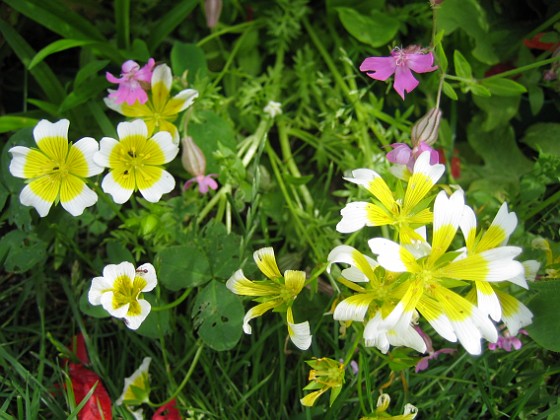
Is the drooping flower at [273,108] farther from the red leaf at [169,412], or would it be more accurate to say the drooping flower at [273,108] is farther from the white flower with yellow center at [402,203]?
the red leaf at [169,412]

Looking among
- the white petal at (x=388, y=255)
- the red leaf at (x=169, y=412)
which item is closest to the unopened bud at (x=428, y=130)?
the white petal at (x=388, y=255)

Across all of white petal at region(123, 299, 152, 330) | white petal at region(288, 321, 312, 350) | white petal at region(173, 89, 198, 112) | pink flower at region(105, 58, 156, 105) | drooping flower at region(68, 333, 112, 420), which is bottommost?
drooping flower at region(68, 333, 112, 420)

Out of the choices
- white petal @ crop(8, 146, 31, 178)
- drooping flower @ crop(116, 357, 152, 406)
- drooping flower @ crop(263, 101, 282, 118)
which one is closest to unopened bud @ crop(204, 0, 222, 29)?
drooping flower @ crop(263, 101, 282, 118)

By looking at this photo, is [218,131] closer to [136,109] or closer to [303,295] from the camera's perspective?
[136,109]

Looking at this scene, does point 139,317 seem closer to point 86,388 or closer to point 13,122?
point 86,388

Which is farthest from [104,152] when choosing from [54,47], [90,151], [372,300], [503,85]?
[503,85]

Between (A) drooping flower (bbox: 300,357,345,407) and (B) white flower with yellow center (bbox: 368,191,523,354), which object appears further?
(A) drooping flower (bbox: 300,357,345,407)

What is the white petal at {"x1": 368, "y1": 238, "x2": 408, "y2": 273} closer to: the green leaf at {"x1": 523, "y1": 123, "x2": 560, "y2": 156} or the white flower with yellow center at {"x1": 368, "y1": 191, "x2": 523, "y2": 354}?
the white flower with yellow center at {"x1": 368, "y1": 191, "x2": 523, "y2": 354}
